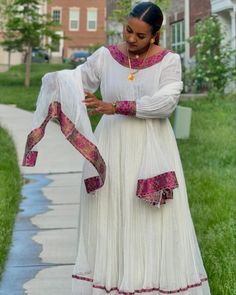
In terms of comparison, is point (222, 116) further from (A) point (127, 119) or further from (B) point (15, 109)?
(A) point (127, 119)

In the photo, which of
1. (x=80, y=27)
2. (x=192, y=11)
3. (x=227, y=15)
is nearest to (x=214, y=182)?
(x=227, y=15)

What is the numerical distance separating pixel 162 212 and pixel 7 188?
5165 millimetres

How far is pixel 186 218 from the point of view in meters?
4.36

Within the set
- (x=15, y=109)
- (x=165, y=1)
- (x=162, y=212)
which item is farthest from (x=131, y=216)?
(x=165, y=1)

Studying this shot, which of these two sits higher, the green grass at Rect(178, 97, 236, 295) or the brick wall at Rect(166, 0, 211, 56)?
the brick wall at Rect(166, 0, 211, 56)

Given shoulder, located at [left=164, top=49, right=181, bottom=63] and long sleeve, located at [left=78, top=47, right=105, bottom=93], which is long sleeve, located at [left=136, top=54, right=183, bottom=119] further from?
long sleeve, located at [left=78, top=47, right=105, bottom=93]

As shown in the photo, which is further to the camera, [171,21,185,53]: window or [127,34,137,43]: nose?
[171,21,185,53]: window

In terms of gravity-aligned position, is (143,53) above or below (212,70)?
below

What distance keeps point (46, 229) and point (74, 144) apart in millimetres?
3430

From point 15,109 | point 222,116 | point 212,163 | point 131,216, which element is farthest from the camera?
point 15,109

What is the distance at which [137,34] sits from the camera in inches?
166

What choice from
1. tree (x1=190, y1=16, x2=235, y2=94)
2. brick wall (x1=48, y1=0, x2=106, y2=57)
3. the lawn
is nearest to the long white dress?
the lawn

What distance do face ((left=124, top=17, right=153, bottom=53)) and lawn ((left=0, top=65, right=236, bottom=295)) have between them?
186cm

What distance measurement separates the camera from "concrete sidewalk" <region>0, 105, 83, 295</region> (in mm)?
5828
